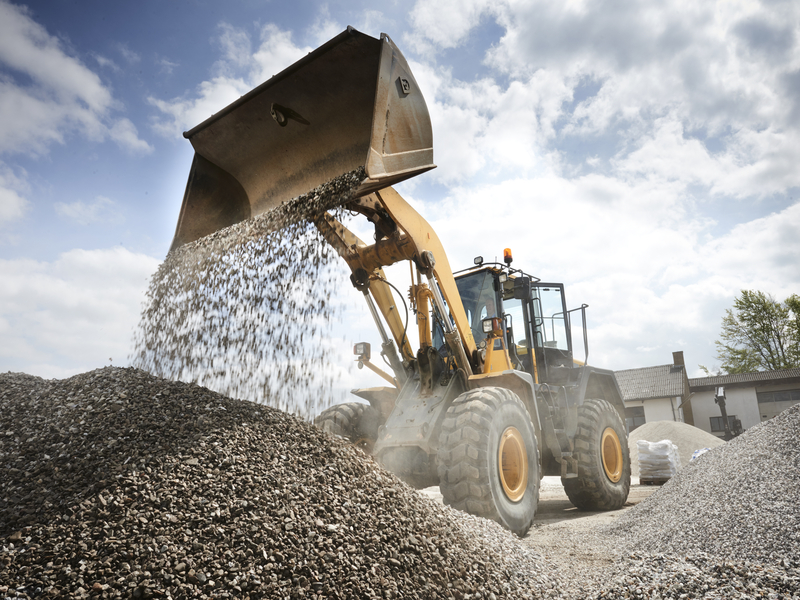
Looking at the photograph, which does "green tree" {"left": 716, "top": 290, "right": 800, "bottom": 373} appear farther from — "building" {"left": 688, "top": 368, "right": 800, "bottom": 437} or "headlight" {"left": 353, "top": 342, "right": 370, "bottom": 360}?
"headlight" {"left": 353, "top": 342, "right": 370, "bottom": 360}

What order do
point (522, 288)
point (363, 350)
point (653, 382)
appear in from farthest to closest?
point (653, 382) < point (522, 288) < point (363, 350)

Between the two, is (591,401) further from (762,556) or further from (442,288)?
(762,556)

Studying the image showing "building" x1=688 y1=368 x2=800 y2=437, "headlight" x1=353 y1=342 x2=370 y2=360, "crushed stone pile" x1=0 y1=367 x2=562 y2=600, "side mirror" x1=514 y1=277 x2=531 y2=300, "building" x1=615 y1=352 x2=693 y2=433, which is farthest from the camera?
"building" x1=688 y1=368 x2=800 y2=437

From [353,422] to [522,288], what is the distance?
249 centimetres

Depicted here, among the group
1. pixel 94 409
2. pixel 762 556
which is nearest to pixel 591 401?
pixel 762 556

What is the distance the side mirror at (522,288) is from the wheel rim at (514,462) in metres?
1.89

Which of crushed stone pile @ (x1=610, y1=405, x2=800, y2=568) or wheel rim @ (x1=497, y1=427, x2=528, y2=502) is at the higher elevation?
wheel rim @ (x1=497, y1=427, x2=528, y2=502)

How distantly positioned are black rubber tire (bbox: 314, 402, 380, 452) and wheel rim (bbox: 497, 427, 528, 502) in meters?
1.46

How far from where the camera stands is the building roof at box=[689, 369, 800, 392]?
23972 millimetres

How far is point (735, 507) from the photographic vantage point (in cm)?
411

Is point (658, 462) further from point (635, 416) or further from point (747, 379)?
point (747, 379)

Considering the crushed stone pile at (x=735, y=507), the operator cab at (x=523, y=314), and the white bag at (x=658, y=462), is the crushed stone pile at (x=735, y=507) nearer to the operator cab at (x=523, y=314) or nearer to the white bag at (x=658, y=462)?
the operator cab at (x=523, y=314)

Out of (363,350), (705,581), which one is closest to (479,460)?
(705,581)

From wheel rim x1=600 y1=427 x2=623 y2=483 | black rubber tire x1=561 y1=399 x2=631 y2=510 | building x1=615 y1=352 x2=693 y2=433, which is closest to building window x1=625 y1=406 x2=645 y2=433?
building x1=615 y1=352 x2=693 y2=433
